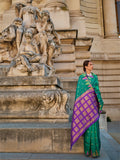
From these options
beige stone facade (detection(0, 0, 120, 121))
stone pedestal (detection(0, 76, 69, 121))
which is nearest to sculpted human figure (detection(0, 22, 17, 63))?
beige stone facade (detection(0, 0, 120, 121))

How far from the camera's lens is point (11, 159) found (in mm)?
2508

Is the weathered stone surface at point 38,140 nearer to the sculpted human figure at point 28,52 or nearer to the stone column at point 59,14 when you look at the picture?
the sculpted human figure at point 28,52

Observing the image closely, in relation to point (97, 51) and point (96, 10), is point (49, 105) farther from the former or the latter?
point (96, 10)

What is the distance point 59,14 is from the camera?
25.2ft

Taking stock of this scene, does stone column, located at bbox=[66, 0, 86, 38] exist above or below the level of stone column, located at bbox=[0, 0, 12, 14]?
below

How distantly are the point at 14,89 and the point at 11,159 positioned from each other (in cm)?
178

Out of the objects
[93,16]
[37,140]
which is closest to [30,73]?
[37,140]

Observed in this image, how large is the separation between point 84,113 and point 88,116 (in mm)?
83

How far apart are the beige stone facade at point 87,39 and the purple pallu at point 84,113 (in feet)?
11.0

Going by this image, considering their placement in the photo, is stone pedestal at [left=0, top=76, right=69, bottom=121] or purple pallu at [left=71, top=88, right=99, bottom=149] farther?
stone pedestal at [left=0, top=76, right=69, bottom=121]

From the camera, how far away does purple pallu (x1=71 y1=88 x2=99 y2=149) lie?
2619mm

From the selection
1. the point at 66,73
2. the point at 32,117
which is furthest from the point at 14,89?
the point at 66,73

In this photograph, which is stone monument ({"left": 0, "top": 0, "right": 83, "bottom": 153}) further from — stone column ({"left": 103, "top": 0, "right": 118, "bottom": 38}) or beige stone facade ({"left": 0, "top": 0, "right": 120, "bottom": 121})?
stone column ({"left": 103, "top": 0, "right": 118, "bottom": 38})

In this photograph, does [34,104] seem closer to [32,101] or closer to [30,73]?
[32,101]
